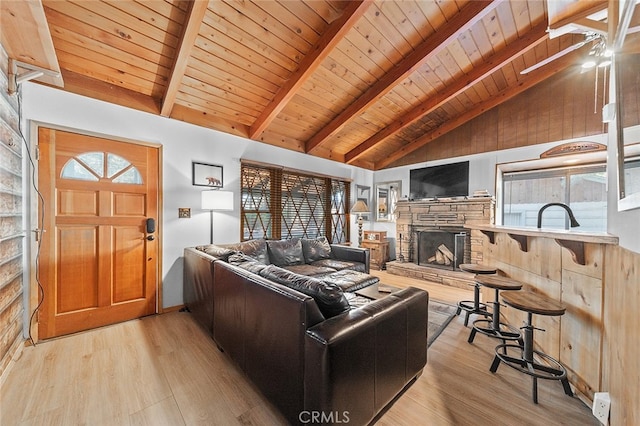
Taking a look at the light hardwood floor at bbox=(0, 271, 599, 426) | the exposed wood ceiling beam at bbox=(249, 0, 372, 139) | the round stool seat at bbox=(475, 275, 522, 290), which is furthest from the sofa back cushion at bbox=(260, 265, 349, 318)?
the exposed wood ceiling beam at bbox=(249, 0, 372, 139)

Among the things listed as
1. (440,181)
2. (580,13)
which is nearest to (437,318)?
(580,13)

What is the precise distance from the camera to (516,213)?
4383 millimetres

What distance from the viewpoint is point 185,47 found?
222 cm

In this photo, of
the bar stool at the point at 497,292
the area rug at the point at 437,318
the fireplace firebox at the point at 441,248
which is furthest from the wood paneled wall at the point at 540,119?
the bar stool at the point at 497,292

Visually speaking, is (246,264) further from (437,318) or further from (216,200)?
(437,318)

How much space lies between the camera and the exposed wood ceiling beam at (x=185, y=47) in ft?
6.31

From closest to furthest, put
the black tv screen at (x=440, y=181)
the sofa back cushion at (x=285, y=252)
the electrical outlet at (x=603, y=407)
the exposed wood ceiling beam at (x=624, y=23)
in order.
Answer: the exposed wood ceiling beam at (x=624, y=23), the electrical outlet at (x=603, y=407), the sofa back cushion at (x=285, y=252), the black tv screen at (x=440, y=181)

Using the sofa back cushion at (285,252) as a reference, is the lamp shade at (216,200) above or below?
above

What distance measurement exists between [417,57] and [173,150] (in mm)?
3254

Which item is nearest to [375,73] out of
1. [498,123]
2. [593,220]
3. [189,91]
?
[189,91]

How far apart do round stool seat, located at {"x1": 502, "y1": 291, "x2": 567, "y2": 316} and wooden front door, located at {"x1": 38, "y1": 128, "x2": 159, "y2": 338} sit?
3568 millimetres

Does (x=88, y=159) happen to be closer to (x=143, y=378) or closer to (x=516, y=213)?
(x=143, y=378)

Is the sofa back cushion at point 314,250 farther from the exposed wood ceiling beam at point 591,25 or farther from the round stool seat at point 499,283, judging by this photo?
the exposed wood ceiling beam at point 591,25

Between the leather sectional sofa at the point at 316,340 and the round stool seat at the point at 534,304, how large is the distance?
0.57m
